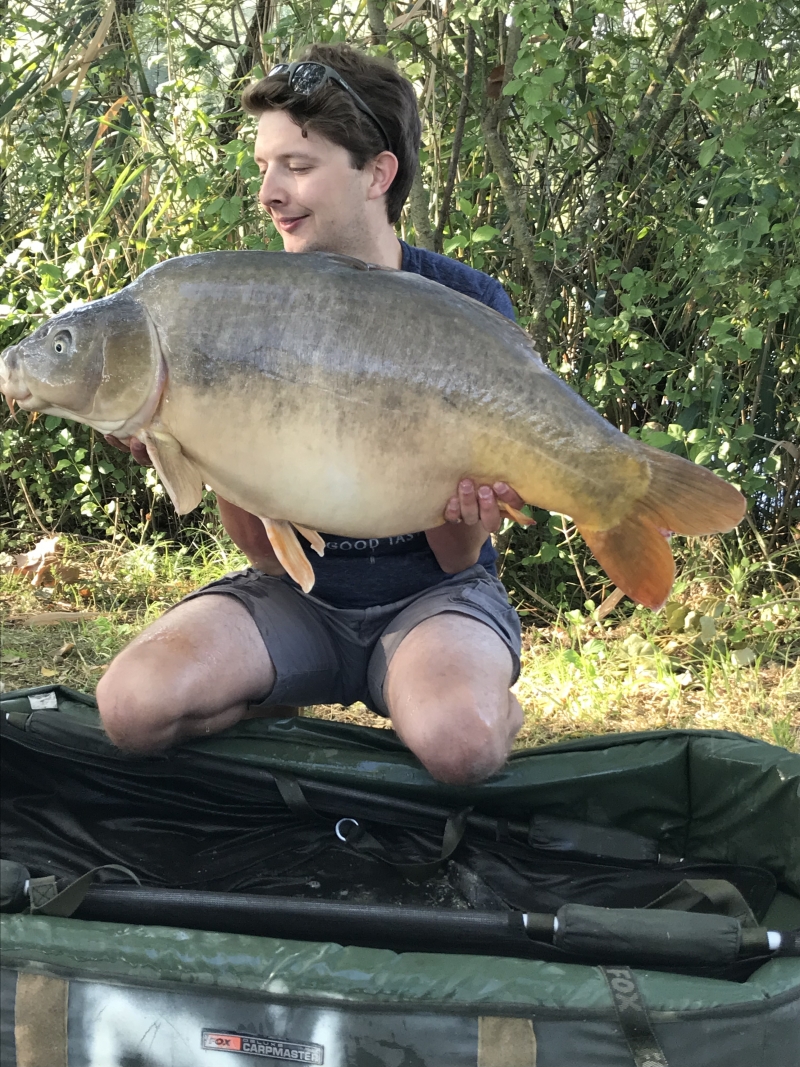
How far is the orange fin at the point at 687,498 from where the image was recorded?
4.63 feet

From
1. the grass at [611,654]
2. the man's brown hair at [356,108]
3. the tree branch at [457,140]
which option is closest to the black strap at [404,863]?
the grass at [611,654]

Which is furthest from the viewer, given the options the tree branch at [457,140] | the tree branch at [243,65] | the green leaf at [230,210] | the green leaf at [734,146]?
the tree branch at [243,65]

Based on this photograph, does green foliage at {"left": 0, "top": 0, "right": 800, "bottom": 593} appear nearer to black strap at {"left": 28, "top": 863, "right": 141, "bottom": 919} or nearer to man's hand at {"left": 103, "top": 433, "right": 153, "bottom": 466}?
man's hand at {"left": 103, "top": 433, "right": 153, "bottom": 466}

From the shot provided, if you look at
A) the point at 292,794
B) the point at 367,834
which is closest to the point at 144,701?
the point at 292,794

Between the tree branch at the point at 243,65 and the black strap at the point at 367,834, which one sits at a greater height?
the tree branch at the point at 243,65

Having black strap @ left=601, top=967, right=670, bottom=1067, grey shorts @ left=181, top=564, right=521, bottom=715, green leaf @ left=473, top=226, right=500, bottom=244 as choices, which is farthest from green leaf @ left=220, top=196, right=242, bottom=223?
black strap @ left=601, top=967, right=670, bottom=1067

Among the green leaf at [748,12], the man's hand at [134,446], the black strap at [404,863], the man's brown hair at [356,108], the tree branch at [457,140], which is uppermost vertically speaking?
the tree branch at [457,140]

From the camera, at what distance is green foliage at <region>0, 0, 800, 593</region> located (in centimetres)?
236

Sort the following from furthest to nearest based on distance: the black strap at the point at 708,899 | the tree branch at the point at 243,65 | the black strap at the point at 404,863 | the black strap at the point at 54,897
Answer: the tree branch at the point at 243,65
the black strap at the point at 404,863
the black strap at the point at 708,899
the black strap at the point at 54,897

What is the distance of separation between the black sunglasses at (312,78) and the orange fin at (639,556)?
0.80 meters

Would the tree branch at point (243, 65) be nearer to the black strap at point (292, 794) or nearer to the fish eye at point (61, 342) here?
the fish eye at point (61, 342)

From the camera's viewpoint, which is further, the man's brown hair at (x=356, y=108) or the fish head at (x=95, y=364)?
the man's brown hair at (x=356, y=108)

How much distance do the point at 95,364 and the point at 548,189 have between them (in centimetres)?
188

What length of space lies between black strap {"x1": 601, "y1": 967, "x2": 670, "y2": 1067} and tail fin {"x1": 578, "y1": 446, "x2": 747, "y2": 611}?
540 mm
